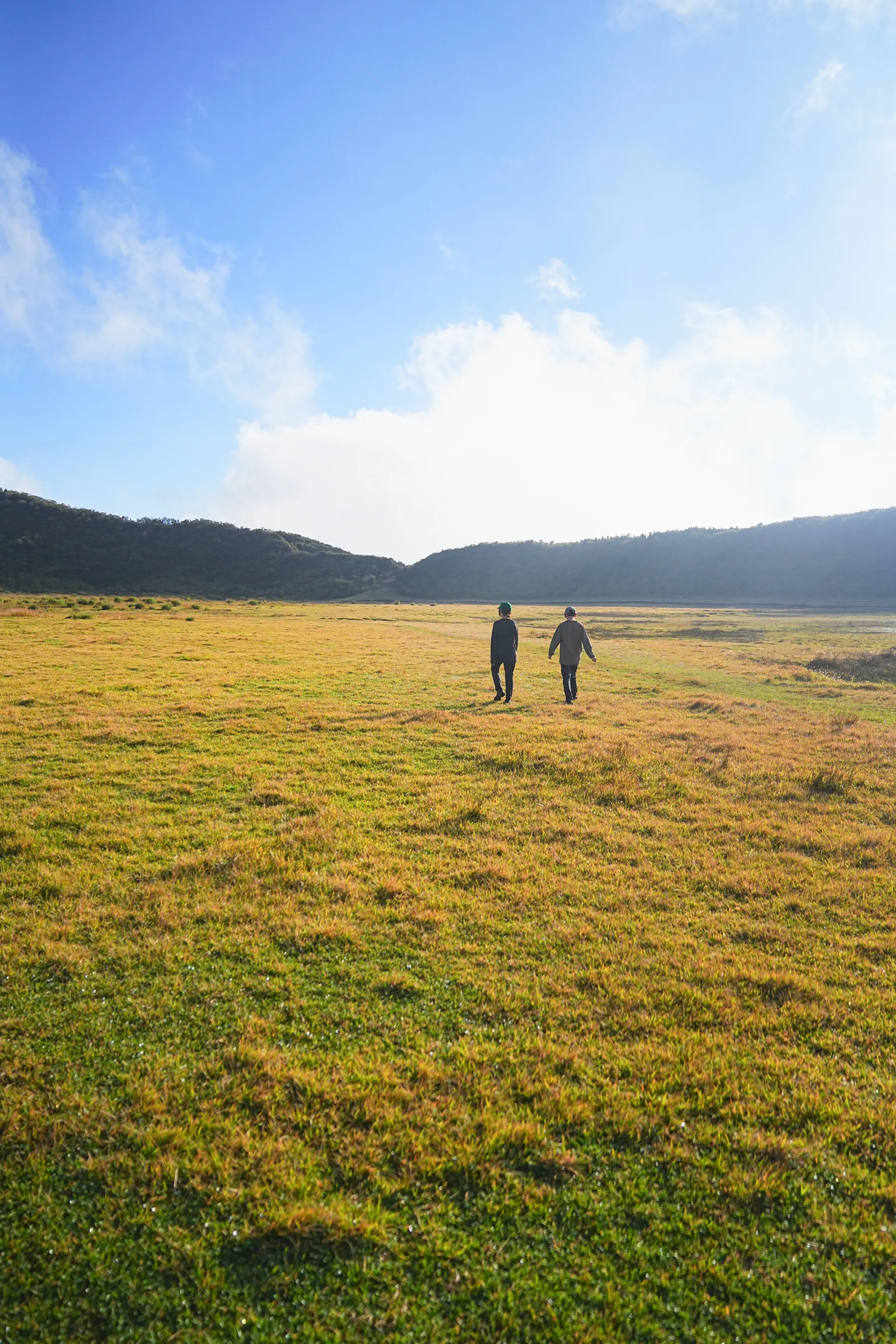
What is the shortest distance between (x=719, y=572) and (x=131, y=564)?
165657 millimetres

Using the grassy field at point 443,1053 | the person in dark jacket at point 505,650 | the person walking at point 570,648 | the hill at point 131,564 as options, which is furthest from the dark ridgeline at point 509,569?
the grassy field at point 443,1053

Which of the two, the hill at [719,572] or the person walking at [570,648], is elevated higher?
the hill at [719,572]

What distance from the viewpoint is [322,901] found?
319 inches

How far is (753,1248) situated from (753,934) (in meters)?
4.25

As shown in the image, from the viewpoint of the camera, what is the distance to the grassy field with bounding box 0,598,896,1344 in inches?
145

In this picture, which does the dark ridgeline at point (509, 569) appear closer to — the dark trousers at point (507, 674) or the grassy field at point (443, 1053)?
the dark trousers at point (507, 674)

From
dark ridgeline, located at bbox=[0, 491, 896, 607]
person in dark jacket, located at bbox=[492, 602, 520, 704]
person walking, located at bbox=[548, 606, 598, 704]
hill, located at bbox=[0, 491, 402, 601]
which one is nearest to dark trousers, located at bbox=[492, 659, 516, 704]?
person in dark jacket, located at bbox=[492, 602, 520, 704]

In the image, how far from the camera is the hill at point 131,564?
161 meters

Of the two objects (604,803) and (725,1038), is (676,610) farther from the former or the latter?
(725,1038)

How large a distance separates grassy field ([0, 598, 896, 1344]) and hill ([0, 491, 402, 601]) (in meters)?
144

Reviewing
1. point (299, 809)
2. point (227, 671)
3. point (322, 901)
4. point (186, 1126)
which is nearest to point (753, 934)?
point (322, 901)

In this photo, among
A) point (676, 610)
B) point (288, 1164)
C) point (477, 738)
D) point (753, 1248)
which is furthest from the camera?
point (676, 610)

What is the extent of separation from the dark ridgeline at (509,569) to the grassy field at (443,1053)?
5053 inches

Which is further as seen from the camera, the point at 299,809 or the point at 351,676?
the point at 351,676
